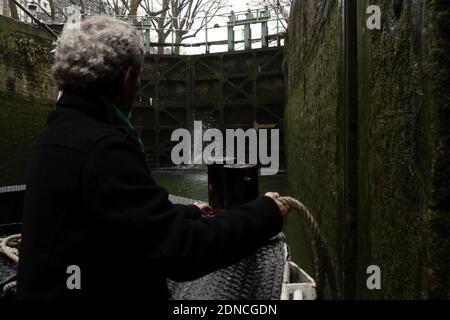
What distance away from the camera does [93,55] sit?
1.02m

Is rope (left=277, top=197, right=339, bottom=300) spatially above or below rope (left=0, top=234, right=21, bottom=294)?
above

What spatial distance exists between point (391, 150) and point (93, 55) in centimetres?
110

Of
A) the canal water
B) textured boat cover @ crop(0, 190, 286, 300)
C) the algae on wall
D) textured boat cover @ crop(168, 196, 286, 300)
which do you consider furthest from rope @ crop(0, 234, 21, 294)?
the canal water

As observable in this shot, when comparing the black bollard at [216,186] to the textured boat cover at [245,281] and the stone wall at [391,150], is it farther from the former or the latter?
the stone wall at [391,150]

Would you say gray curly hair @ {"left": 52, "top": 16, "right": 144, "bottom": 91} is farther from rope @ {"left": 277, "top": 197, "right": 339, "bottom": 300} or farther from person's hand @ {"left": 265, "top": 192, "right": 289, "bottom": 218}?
rope @ {"left": 277, "top": 197, "right": 339, "bottom": 300}

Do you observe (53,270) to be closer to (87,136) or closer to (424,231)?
(87,136)

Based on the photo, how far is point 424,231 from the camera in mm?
1121

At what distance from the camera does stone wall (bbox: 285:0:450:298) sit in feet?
3.52

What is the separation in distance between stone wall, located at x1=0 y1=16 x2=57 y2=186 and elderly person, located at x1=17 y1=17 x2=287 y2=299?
800 cm

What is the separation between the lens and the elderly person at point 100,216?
90 centimetres

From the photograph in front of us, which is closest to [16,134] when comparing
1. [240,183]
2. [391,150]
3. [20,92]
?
[20,92]

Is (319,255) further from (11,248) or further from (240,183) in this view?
(11,248)

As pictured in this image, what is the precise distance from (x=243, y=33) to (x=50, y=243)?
45.8 feet

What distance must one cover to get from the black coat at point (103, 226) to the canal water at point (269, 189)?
3.36 metres
